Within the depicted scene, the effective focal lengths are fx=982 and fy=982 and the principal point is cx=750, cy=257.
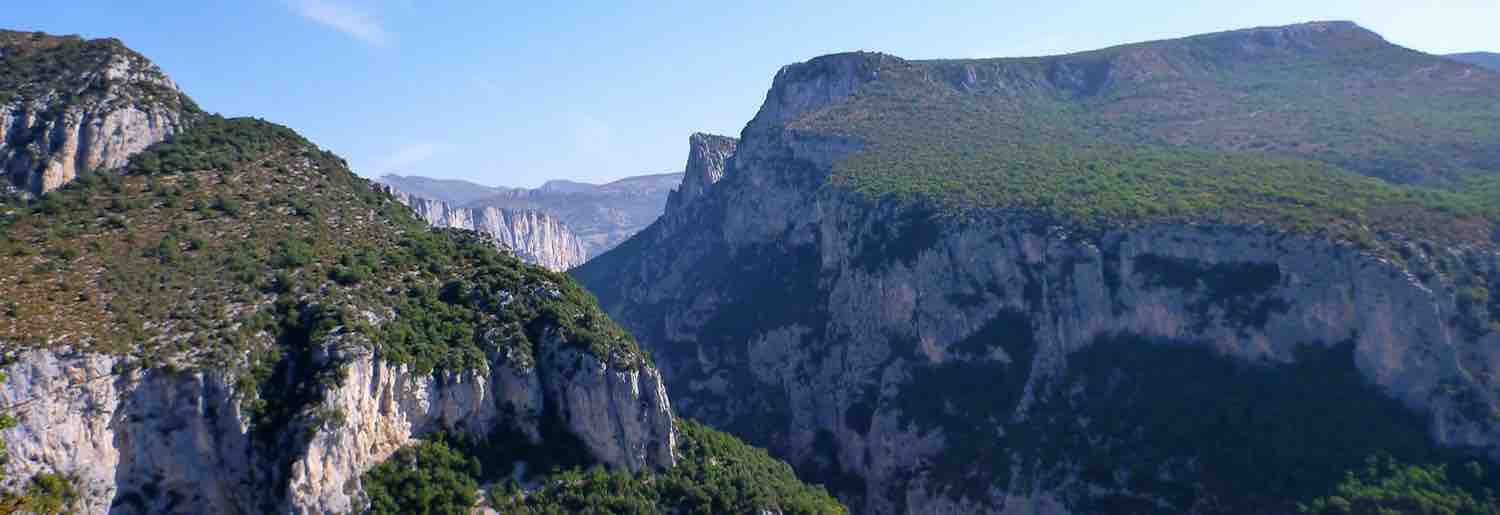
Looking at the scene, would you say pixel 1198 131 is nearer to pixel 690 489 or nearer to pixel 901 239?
pixel 901 239

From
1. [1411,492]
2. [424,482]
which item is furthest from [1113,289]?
[424,482]

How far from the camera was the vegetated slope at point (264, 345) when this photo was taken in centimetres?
4609

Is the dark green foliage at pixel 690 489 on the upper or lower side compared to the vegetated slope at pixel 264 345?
lower

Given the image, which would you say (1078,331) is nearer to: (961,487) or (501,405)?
(961,487)

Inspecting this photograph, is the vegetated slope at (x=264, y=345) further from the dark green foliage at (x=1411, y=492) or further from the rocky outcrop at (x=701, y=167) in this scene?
the rocky outcrop at (x=701, y=167)

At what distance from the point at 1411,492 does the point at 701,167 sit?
129 metres

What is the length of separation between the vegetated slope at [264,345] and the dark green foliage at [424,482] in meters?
0.68

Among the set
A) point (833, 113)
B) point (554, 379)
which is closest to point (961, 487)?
point (554, 379)

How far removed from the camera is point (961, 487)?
280 feet

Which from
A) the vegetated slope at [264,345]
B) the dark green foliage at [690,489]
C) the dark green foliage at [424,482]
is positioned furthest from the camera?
the dark green foliage at [690,489]

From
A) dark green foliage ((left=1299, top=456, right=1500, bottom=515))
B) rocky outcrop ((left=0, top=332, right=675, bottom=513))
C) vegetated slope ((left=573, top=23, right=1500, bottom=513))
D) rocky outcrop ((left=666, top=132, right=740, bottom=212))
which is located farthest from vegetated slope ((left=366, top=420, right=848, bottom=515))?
rocky outcrop ((left=666, top=132, right=740, bottom=212))

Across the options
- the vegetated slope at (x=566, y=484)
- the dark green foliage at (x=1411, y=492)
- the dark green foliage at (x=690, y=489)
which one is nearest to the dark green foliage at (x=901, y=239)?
the dark green foliage at (x=690, y=489)

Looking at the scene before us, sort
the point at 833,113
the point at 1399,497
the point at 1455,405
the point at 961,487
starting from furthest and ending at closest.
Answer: the point at 833,113 < the point at 961,487 < the point at 1455,405 < the point at 1399,497

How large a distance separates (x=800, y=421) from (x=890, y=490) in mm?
16588
